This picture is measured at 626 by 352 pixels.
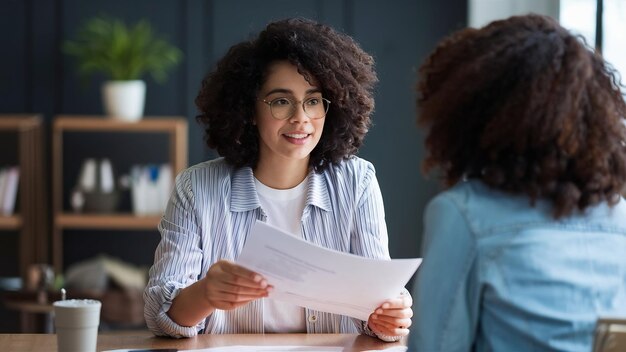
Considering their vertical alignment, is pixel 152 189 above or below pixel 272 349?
below

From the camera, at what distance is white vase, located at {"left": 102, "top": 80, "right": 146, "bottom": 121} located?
537 cm

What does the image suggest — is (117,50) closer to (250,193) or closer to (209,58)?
(209,58)

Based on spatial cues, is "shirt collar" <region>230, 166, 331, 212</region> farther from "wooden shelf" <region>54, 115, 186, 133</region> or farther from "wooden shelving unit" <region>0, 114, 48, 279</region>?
"wooden shelving unit" <region>0, 114, 48, 279</region>

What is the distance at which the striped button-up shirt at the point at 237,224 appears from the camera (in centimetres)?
222

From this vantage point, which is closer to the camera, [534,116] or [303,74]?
[534,116]

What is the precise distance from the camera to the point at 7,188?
5371 mm

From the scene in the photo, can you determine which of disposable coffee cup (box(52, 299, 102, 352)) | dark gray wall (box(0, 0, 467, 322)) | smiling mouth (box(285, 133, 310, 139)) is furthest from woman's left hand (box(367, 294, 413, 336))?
dark gray wall (box(0, 0, 467, 322))

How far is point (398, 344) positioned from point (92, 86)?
3989mm

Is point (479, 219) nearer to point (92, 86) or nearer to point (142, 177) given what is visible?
point (142, 177)

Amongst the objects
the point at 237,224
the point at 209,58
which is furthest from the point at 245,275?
the point at 209,58

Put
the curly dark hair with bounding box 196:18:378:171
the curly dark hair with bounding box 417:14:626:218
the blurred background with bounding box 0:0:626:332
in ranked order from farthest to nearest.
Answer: the blurred background with bounding box 0:0:626:332
the curly dark hair with bounding box 196:18:378:171
the curly dark hair with bounding box 417:14:626:218

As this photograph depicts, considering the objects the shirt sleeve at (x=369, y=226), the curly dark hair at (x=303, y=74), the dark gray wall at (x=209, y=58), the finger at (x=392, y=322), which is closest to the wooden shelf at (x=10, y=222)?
the dark gray wall at (x=209, y=58)

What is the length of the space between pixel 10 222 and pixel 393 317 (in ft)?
12.3

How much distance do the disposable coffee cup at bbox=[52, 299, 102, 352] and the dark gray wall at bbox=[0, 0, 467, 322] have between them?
396 centimetres
